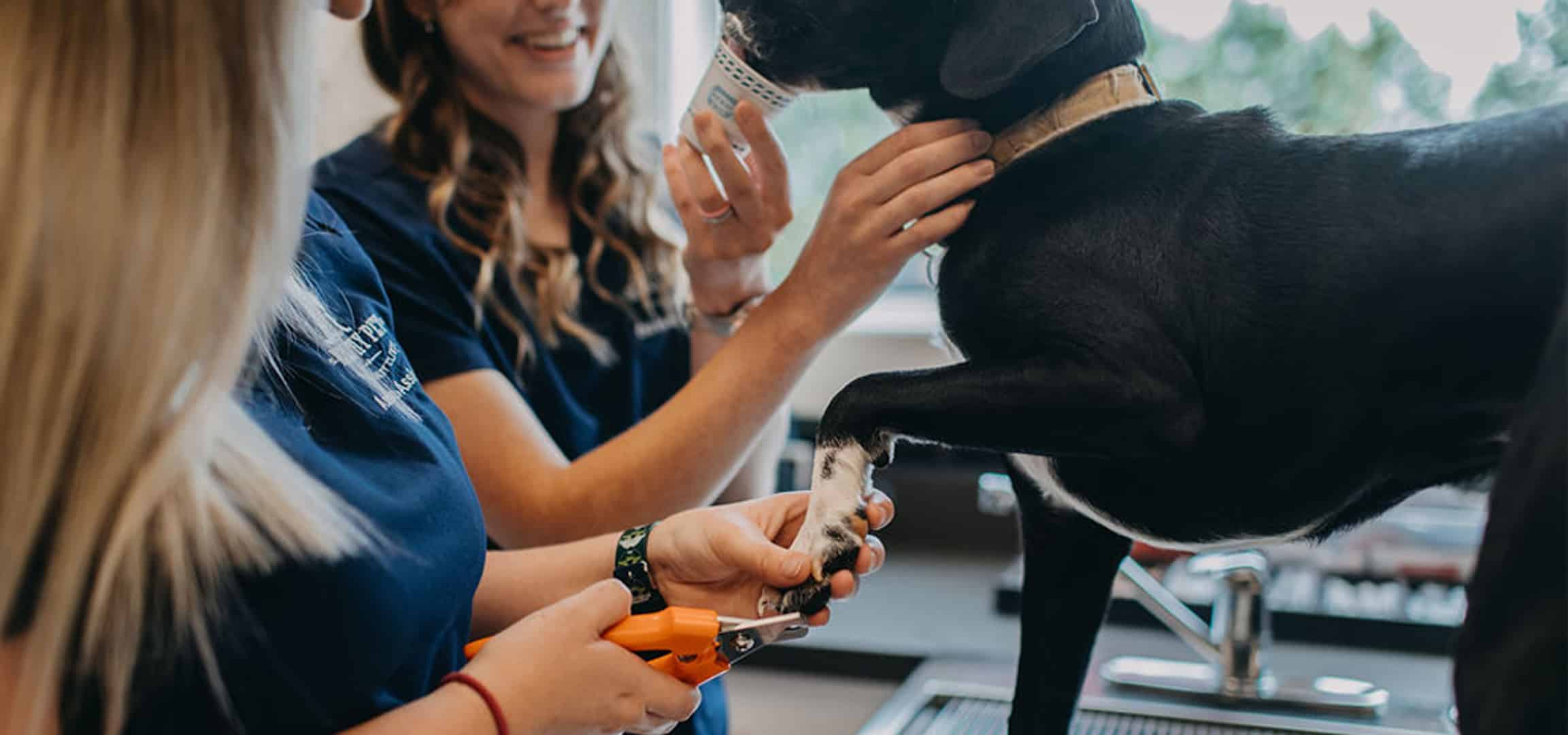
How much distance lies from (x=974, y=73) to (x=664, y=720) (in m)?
0.49

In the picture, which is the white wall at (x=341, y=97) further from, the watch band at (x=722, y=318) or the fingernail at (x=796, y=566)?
the fingernail at (x=796, y=566)

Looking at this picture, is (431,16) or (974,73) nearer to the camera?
(974,73)

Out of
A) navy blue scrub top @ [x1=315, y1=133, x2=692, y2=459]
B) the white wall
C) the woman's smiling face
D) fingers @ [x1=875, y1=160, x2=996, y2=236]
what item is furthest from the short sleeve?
the white wall

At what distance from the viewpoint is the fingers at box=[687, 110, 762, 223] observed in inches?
37.8

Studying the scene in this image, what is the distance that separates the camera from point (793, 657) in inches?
69.4

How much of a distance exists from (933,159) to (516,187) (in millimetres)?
717

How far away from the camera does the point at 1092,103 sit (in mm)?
755

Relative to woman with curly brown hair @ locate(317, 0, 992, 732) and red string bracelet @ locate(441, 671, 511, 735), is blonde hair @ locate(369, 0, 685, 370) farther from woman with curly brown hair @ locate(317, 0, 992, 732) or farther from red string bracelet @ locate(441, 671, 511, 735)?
red string bracelet @ locate(441, 671, 511, 735)

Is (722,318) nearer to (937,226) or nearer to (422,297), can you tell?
(422,297)

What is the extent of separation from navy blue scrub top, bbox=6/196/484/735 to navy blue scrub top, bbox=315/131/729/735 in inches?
8.4

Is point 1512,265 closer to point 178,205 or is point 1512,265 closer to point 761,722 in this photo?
point 178,205

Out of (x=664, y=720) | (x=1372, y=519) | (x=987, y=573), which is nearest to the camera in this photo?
(x=1372, y=519)

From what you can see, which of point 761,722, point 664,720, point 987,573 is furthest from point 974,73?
point 987,573

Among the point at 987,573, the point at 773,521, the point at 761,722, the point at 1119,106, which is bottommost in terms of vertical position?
the point at 761,722
